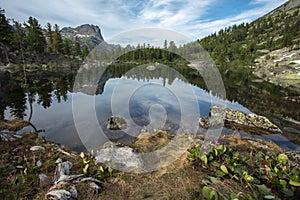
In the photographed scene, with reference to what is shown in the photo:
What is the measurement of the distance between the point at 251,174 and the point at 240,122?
937 cm

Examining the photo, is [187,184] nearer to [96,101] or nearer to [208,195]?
[208,195]

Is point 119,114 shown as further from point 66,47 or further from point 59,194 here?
point 66,47

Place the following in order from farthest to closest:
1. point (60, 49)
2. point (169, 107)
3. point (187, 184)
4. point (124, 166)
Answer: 1. point (60, 49)
2. point (169, 107)
3. point (124, 166)
4. point (187, 184)

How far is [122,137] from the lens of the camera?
955cm

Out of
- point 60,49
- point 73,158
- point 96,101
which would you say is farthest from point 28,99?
point 60,49

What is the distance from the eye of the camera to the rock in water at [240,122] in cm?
1132

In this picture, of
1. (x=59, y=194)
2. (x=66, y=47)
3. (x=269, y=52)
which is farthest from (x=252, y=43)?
(x=59, y=194)

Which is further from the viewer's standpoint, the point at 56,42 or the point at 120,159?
the point at 56,42

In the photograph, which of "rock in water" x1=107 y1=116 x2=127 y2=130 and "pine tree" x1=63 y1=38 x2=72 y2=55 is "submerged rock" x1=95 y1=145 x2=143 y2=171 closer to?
"rock in water" x1=107 y1=116 x2=127 y2=130

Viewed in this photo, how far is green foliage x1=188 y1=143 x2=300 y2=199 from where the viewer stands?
3264mm

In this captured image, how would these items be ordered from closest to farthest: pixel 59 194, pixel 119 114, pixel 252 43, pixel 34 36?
pixel 59 194 → pixel 119 114 → pixel 34 36 → pixel 252 43

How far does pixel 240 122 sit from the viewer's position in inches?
480

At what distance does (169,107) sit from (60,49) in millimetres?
62539

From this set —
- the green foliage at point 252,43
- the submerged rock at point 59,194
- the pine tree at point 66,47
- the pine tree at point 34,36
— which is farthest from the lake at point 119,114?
the green foliage at point 252,43
